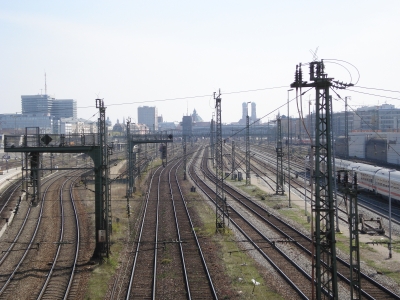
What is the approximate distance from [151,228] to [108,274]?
731 centimetres

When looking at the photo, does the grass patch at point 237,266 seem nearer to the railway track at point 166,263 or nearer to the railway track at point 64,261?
the railway track at point 166,263

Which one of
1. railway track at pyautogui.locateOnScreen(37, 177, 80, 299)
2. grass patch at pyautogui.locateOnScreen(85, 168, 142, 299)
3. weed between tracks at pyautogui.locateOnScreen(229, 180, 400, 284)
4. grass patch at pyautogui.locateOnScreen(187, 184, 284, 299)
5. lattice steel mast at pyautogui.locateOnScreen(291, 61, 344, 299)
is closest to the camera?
lattice steel mast at pyautogui.locateOnScreen(291, 61, 344, 299)

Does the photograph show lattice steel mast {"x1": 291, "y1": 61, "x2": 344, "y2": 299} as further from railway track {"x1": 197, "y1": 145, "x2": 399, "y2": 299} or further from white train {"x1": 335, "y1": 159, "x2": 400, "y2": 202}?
white train {"x1": 335, "y1": 159, "x2": 400, "y2": 202}

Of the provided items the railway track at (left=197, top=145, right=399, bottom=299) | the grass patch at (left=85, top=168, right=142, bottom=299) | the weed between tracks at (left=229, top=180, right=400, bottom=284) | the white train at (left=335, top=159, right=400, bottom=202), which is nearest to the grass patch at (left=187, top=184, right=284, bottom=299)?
the railway track at (left=197, top=145, right=399, bottom=299)

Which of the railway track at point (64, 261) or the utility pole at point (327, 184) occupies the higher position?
the utility pole at point (327, 184)

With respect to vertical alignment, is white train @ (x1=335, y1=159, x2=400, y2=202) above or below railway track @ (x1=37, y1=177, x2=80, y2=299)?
above

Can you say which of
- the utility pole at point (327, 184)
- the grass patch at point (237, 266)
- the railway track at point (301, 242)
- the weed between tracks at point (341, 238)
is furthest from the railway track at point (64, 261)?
the weed between tracks at point (341, 238)

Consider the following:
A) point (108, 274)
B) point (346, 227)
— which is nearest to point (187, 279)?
point (108, 274)

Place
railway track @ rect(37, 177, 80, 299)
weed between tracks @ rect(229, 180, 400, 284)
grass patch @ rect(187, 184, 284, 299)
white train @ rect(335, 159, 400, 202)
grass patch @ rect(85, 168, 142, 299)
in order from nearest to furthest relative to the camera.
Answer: grass patch @ rect(187, 184, 284, 299) → railway track @ rect(37, 177, 80, 299) → grass patch @ rect(85, 168, 142, 299) → weed between tracks @ rect(229, 180, 400, 284) → white train @ rect(335, 159, 400, 202)

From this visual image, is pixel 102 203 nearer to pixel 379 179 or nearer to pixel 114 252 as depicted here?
pixel 114 252

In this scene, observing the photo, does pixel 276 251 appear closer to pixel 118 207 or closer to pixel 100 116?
pixel 100 116

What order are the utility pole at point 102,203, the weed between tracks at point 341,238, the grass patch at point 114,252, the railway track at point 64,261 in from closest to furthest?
the railway track at point 64,261 < the grass patch at point 114,252 < the weed between tracks at point 341,238 < the utility pole at point 102,203

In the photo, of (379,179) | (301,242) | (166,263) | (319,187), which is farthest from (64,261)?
(379,179)

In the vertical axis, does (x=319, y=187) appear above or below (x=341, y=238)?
above
